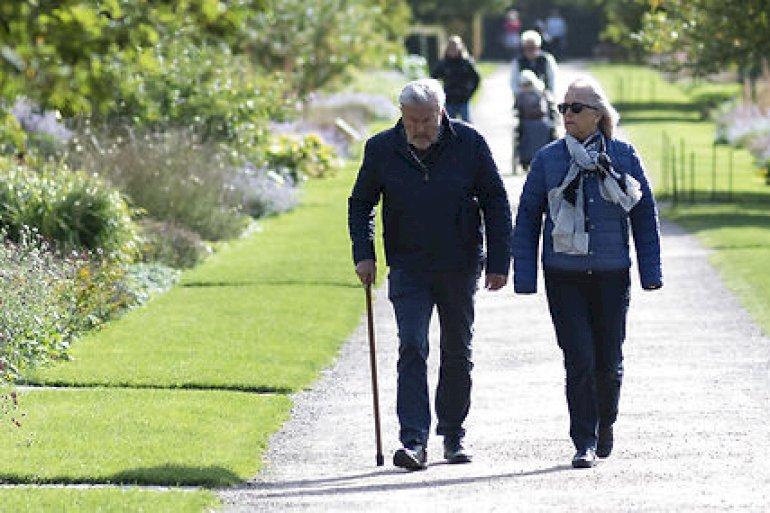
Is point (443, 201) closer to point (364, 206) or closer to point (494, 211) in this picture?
point (494, 211)

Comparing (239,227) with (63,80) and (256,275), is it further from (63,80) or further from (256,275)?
(63,80)

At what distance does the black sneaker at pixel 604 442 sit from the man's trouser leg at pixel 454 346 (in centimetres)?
66

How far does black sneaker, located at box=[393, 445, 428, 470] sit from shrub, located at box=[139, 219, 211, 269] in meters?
8.99

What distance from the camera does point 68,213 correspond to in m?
17.1

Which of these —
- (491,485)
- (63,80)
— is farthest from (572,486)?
(63,80)

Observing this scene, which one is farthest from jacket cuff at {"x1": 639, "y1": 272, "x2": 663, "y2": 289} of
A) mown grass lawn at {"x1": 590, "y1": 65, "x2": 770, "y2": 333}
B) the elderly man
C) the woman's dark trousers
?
the elderly man

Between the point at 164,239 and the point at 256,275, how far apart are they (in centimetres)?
134

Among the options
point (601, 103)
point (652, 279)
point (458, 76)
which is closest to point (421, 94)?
point (601, 103)

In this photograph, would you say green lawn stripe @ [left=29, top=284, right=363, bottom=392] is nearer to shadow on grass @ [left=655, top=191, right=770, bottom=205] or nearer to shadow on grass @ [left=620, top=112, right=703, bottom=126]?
shadow on grass @ [left=655, top=191, right=770, bottom=205]

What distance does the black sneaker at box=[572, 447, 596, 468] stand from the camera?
9766mm

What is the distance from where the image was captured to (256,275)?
60.6ft

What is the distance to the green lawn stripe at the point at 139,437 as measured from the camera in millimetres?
9656

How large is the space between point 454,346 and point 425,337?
15 centimetres

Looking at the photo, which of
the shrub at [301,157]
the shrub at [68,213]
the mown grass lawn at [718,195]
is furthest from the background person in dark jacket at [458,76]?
the shrub at [68,213]
